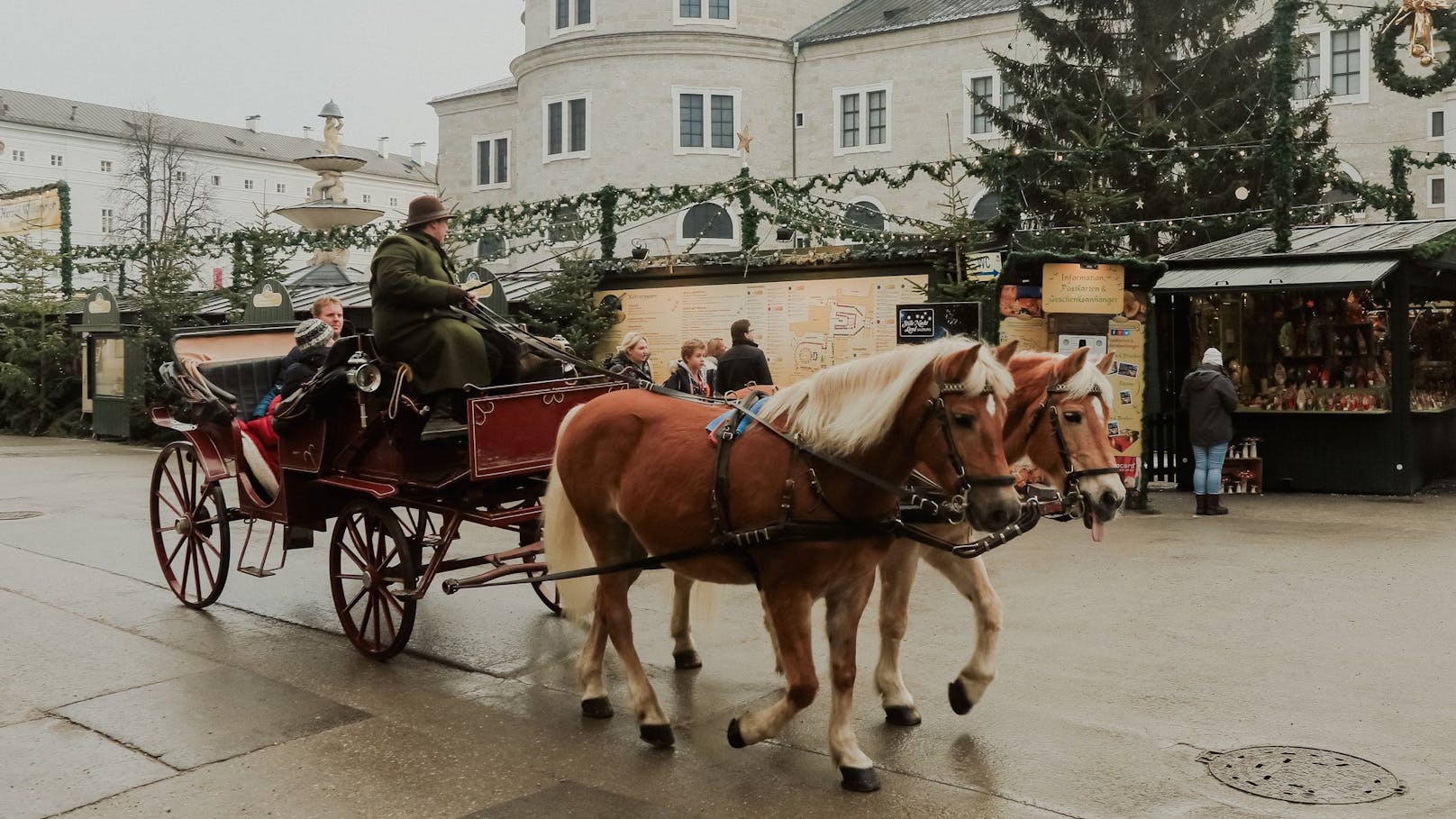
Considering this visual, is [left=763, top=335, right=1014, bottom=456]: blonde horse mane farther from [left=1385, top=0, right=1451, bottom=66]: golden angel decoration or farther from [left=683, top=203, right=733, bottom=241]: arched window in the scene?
[left=683, top=203, right=733, bottom=241]: arched window

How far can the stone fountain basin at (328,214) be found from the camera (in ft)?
81.4

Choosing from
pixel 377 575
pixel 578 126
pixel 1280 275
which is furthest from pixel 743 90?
pixel 377 575

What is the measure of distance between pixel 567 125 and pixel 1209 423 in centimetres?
3632

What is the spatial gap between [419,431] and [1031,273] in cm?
787

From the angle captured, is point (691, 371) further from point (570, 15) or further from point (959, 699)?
point (570, 15)

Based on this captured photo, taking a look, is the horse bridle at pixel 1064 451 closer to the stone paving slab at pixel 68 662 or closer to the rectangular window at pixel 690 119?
the stone paving slab at pixel 68 662

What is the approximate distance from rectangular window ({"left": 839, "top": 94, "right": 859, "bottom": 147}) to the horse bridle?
40811mm

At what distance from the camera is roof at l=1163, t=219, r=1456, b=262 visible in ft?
43.8

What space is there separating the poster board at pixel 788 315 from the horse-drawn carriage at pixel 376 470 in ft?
25.8

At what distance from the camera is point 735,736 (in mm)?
4824

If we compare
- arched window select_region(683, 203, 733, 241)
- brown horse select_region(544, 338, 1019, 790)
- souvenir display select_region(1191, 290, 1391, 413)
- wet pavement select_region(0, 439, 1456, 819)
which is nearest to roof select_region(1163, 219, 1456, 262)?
souvenir display select_region(1191, 290, 1391, 413)

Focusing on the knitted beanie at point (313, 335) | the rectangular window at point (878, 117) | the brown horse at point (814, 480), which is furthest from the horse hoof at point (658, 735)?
the rectangular window at point (878, 117)

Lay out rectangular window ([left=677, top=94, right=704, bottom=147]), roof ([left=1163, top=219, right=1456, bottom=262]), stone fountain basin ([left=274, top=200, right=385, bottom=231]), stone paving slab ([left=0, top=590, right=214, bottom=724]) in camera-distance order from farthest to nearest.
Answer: rectangular window ([left=677, top=94, right=704, bottom=147]), stone fountain basin ([left=274, top=200, right=385, bottom=231]), roof ([left=1163, top=219, right=1456, bottom=262]), stone paving slab ([left=0, top=590, right=214, bottom=724])

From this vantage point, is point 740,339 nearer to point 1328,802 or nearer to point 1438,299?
point 1328,802
